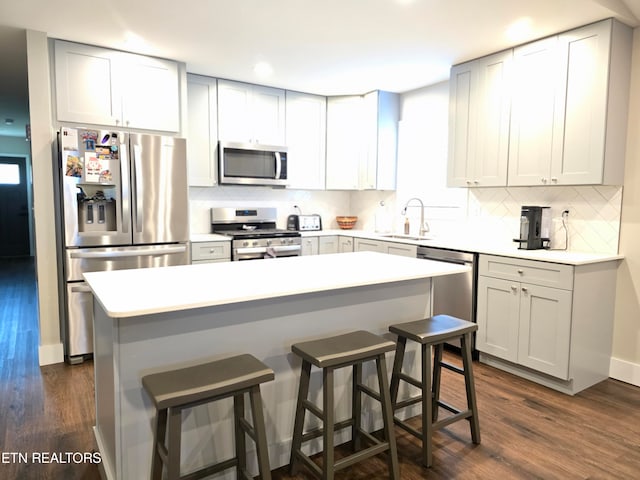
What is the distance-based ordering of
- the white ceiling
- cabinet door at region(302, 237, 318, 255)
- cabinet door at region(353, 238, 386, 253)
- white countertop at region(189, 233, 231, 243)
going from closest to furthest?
1. the white ceiling
2. white countertop at region(189, 233, 231, 243)
3. cabinet door at region(353, 238, 386, 253)
4. cabinet door at region(302, 237, 318, 255)

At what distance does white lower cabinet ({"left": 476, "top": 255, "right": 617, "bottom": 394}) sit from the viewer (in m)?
2.90

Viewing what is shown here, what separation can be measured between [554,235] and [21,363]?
14.0ft

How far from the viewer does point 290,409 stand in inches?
83.7

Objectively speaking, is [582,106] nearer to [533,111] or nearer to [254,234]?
[533,111]

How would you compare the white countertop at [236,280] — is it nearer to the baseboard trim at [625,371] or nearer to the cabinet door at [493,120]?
the cabinet door at [493,120]

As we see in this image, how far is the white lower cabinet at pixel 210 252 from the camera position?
13.2ft

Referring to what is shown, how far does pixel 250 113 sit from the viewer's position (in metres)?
4.61

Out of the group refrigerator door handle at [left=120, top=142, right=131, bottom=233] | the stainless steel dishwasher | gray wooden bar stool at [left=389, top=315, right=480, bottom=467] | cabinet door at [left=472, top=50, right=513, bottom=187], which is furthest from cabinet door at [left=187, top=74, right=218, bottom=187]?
gray wooden bar stool at [left=389, top=315, right=480, bottom=467]

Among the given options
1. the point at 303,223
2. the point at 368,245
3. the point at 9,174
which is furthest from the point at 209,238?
the point at 9,174

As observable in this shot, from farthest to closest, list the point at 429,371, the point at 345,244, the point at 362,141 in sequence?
the point at 362,141 → the point at 345,244 → the point at 429,371

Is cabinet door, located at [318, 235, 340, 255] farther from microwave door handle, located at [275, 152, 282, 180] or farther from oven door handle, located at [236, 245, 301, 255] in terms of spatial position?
microwave door handle, located at [275, 152, 282, 180]

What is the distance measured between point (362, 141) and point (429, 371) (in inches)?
131

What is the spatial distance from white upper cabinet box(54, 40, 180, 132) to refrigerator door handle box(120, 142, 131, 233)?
1.37 feet

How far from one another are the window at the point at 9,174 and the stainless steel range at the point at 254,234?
261 inches
